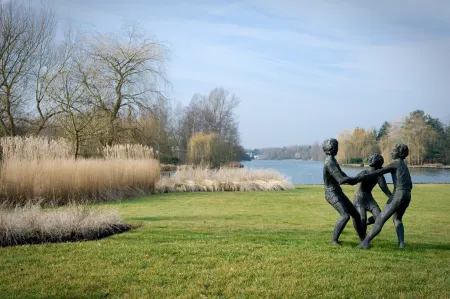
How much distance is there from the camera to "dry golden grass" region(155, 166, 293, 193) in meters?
15.4

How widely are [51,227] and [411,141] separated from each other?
44604 mm

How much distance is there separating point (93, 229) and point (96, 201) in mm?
5637

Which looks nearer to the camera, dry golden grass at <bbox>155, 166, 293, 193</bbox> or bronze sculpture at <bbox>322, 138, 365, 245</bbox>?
bronze sculpture at <bbox>322, 138, 365, 245</bbox>

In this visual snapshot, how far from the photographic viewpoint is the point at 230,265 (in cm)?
435

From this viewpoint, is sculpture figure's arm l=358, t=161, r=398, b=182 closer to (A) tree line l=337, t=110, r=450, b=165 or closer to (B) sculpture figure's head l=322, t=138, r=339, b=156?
(B) sculpture figure's head l=322, t=138, r=339, b=156

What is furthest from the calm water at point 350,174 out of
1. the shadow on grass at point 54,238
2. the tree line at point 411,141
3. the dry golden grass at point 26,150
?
the shadow on grass at point 54,238

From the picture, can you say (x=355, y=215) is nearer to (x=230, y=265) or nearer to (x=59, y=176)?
(x=230, y=265)

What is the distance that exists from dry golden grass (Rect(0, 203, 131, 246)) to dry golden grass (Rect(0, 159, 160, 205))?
3.30m

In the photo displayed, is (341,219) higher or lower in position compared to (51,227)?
higher

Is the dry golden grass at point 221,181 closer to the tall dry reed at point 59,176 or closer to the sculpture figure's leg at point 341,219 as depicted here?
the tall dry reed at point 59,176

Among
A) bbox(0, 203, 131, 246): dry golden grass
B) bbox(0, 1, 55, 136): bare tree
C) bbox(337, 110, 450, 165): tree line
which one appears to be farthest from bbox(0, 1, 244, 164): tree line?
bbox(337, 110, 450, 165): tree line

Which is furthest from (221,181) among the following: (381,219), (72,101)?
(381,219)

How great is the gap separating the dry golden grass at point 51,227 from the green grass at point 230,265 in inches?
19.7

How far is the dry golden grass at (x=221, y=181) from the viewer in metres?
15.4
